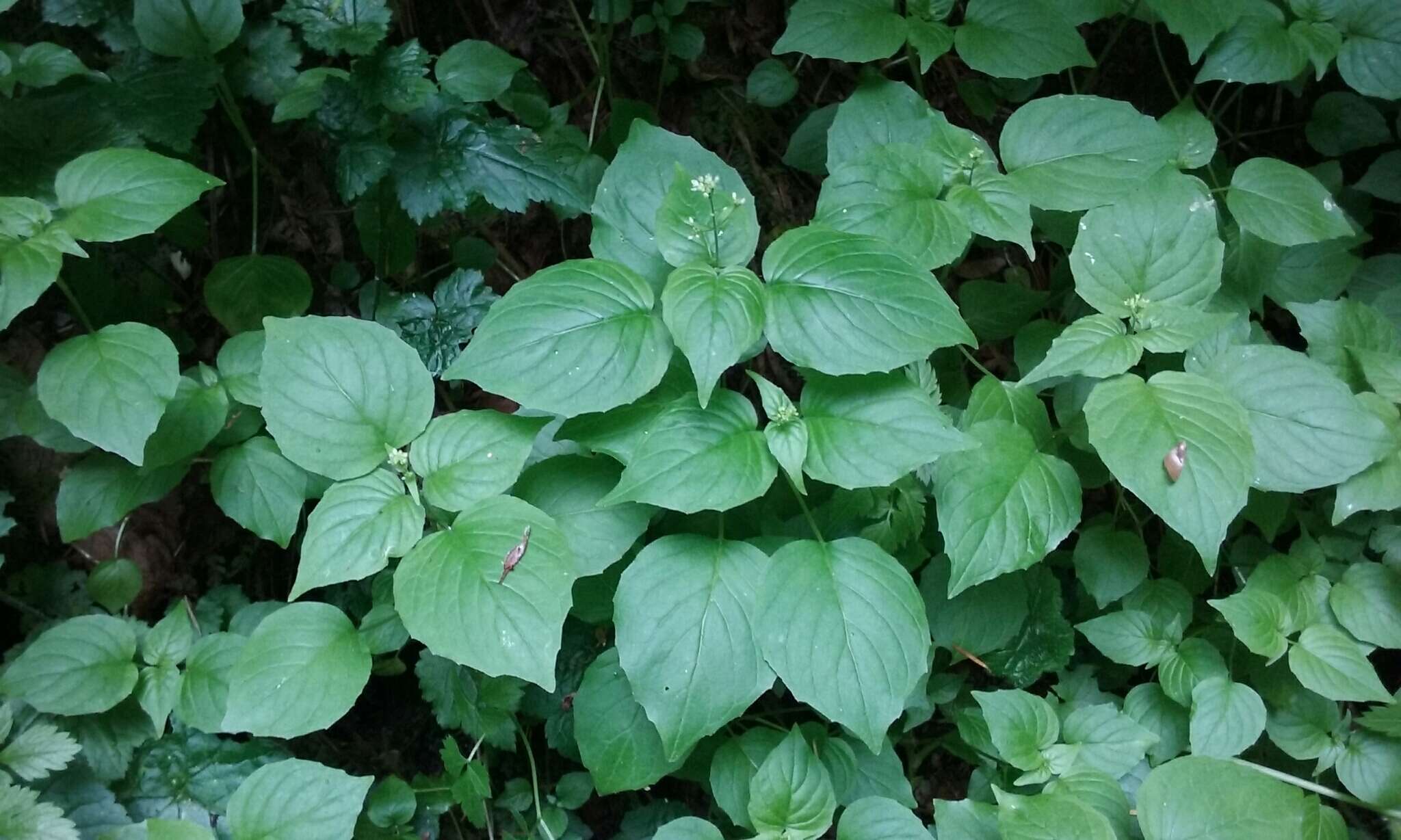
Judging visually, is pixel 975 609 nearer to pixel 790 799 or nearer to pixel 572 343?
pixel 790 799

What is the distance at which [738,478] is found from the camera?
1408 mm

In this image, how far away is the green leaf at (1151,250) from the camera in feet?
5.45

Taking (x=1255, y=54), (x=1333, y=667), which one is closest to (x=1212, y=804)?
(x=1333, y=667)

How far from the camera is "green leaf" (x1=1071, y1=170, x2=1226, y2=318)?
1.66m

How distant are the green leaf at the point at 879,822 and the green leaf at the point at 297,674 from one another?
89cm

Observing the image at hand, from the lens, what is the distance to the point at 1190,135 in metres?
1.99

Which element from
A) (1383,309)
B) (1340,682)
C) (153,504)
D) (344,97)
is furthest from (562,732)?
(1383,309)

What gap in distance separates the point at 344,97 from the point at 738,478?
116 centimetres

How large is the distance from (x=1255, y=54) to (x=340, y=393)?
2.14 metres

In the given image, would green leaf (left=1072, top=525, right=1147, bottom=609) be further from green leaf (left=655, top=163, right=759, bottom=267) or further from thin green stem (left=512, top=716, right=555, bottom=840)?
thin green stem (left=512, top=716, right=555, bottom=840)

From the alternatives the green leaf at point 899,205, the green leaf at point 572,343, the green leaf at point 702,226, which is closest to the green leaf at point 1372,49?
the green leaf at point 899,205

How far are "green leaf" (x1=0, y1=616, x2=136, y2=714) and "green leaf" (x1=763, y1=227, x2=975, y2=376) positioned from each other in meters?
1.38

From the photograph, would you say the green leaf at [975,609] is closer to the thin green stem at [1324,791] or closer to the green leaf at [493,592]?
the thin green stem at [1324,791]

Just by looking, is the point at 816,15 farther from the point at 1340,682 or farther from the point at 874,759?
the point at 1340,682
